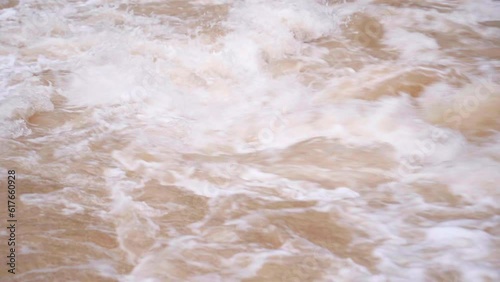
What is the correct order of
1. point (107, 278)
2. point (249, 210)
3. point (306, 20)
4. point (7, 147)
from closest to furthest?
point (107, 278) < point (249, 210) < point (7, 147) < point (306, 20)

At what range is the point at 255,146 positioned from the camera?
12.5 ft

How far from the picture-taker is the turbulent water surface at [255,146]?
2.59m

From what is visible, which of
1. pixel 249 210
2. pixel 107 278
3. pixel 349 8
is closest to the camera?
pixel 107 278

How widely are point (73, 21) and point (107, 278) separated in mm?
4898

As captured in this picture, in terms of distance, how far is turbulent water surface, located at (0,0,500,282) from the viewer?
2.59 metres

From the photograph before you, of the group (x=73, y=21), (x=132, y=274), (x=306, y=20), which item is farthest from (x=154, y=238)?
(x=73, y=21)

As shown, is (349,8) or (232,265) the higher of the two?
(349,8)

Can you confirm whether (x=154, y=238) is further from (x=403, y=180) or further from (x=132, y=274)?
(x=403, y=180)

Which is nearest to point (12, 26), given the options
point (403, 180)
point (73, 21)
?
point (73, 21)

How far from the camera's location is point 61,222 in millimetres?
2801

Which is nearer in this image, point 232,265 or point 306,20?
point 232,265

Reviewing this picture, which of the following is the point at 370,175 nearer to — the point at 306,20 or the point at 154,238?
the point at 154,238

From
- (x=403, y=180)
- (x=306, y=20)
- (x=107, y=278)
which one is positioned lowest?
(x=107, y=278)

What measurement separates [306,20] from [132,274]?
446 cm
